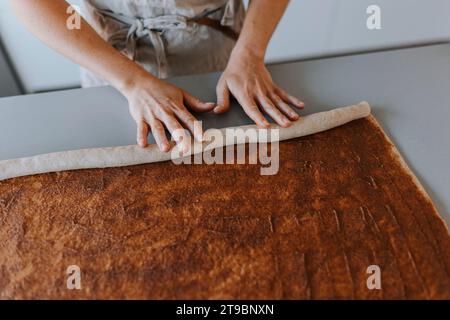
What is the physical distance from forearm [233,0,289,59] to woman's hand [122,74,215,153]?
0.17m

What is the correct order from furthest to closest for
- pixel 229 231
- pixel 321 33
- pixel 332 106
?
1. pixel 321 33
2. pixel 332 106
3. pixel 229 231

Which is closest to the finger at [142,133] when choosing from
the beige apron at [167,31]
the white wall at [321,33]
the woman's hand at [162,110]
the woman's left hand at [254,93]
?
the woman's hand at [162,110]

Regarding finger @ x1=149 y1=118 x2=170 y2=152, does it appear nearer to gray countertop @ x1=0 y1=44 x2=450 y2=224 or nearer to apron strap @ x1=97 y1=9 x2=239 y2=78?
gray countertop @ x1=0 y1=44 x2=450 y2=224

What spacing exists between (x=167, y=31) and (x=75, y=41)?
211mm

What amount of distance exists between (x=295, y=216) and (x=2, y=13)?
119 centimetres

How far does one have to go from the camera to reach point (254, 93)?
0.75m

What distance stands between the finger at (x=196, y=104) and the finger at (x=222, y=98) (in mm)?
13

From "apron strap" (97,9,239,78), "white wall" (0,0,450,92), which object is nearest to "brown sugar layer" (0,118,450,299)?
"apron strap" (97,9,239,78)

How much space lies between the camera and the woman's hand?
67 cm

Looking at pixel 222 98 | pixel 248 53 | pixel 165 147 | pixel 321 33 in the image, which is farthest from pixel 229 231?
pixel 321 33

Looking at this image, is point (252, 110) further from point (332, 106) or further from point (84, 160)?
point (84, 160)

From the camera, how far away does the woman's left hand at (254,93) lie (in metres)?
0.71

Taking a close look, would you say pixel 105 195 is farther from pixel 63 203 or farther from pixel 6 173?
pixel 6 173
